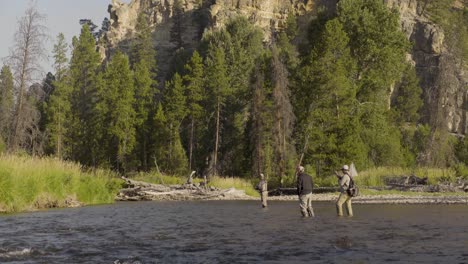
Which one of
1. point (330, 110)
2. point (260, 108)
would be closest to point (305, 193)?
point (330, 110)

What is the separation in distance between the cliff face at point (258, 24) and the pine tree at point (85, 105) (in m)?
31.4

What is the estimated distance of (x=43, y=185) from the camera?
24.7 metres

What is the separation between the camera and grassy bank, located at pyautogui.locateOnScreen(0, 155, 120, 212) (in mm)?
21859

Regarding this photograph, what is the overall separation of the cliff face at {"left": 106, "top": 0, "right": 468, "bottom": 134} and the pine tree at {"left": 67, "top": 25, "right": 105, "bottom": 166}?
103ft

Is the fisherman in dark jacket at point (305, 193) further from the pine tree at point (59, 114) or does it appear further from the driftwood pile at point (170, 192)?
the pine tree at point (59, 114)

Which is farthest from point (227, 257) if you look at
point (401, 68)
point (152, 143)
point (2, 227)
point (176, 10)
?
point (176, 10)

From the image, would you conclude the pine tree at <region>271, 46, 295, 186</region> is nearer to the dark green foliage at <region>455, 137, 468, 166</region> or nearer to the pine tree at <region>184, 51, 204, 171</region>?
the pine tree at <region>184, 51, 204, 171</region>

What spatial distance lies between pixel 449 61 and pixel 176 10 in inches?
3579

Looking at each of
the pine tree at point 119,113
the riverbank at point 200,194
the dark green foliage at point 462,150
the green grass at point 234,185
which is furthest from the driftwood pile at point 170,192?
the dark green foliage at point 462,150

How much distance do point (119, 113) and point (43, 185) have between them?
43.8 m

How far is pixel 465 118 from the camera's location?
297ft

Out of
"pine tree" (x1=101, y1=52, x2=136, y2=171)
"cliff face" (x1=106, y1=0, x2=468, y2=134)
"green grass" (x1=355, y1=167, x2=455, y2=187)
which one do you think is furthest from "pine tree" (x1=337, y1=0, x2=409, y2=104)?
"pine tree" (x1=101, y1=52, x2=136, y2=171)

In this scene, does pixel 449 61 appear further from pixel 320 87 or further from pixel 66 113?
pixel 66 113

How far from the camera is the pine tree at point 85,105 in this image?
73562 mm
